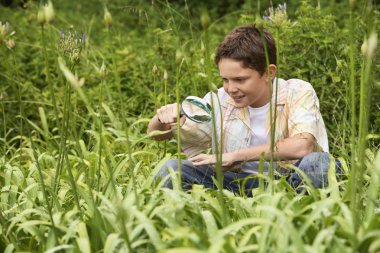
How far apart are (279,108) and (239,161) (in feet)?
1.12

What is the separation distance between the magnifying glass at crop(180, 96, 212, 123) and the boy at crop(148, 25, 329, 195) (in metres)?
0.09

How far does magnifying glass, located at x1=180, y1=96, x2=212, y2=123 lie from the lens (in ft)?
9.96

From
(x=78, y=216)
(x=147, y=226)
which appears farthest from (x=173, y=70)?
(x=147, y=226)

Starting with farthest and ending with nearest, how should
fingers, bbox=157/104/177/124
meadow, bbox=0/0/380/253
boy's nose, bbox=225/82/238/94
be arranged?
boy's nose, bbox=225/82/238/94 < fingers, bbox=157/104/177/124 < meadow, bbox=0/0/380/253

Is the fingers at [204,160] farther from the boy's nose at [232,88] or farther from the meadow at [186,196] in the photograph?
the boy's nose at [232,88]

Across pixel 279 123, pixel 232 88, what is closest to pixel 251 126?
pixel 279 123

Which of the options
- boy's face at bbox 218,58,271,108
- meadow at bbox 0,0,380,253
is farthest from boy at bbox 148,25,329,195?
meadow at bbox 0,0,380,253

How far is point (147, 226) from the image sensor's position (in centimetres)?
221

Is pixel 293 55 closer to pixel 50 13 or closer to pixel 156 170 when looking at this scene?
pixel 156 170

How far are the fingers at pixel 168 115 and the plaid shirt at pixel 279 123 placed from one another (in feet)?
0.76

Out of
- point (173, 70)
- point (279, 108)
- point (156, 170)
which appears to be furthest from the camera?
point (173, 70)

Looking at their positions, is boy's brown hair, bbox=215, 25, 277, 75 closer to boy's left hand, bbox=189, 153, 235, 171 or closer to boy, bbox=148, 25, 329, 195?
boy, bbox=148, 25, 329, 195

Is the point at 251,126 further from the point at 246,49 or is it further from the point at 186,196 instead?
the point at 186,196

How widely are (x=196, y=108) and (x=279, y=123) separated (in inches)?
16.2
